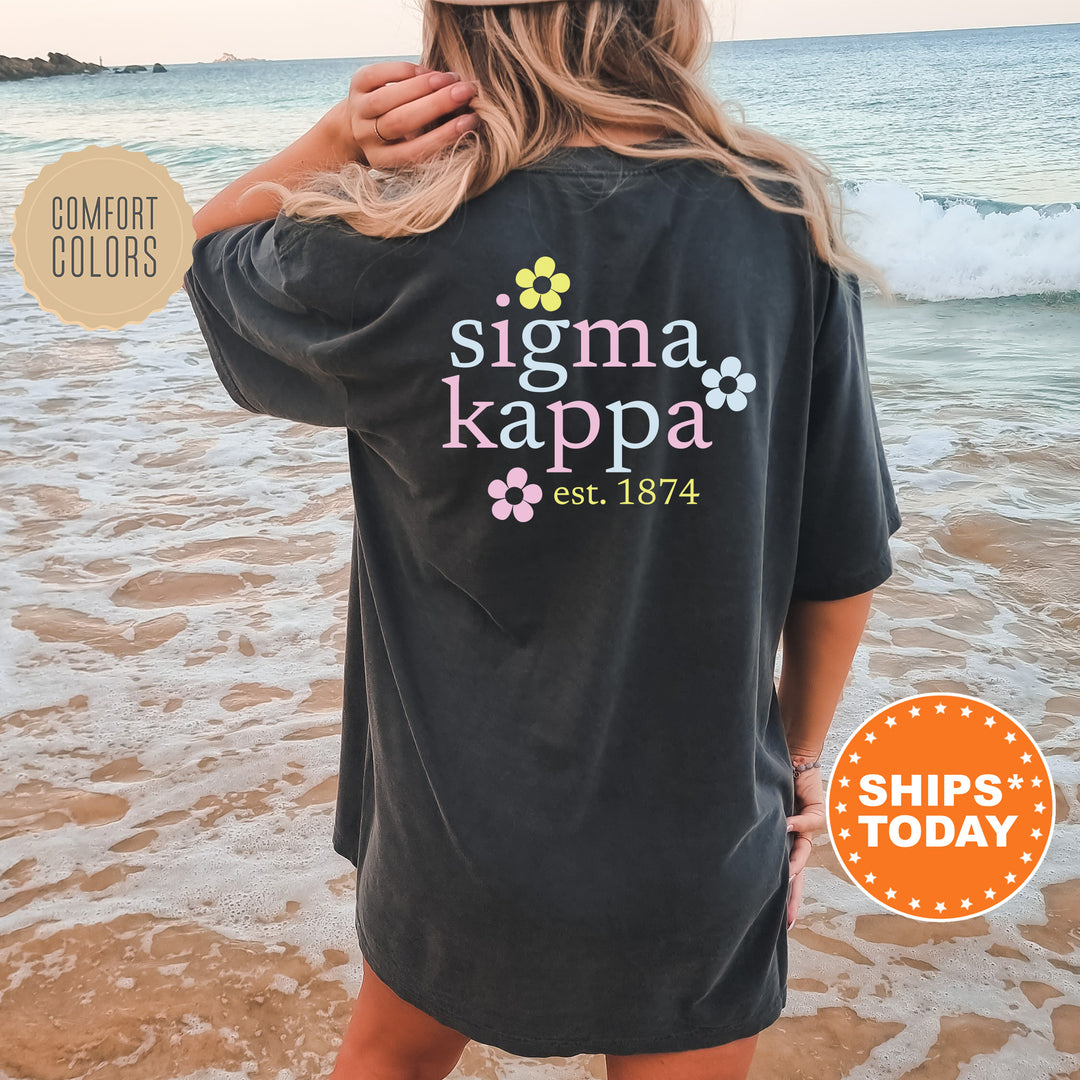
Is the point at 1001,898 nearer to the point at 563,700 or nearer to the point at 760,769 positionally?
the point at 760,769

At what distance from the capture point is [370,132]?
1.09 metres

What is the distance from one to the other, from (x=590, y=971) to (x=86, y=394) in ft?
20.6

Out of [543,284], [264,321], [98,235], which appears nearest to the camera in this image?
[543,284]

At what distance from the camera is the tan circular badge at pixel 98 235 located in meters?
2.19

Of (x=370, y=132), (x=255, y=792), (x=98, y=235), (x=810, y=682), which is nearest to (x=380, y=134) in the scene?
(x=370, y=132)

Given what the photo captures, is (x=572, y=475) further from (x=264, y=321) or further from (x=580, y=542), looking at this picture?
(x=264, y=321)

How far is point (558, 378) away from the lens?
3.20 ft

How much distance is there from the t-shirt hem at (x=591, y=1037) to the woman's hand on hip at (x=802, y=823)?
0.14 metres

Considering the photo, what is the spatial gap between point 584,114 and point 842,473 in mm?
443

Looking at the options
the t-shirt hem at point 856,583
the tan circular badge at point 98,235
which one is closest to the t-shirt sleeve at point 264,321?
the t-shirt hem at point 856,583

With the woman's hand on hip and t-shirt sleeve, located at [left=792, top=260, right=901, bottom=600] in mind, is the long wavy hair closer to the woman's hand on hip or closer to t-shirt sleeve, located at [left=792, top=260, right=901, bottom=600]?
t-shirt sleeve, located at [left=792, top=260, right=901, bottom=600]

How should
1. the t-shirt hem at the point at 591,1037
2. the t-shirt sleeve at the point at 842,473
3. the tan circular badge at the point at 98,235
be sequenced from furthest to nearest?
the tan circular badge at the point at 98,235 → the t-shirt hem at the point at 591,1037 → the t-shirt sleeve at the point at 842,473

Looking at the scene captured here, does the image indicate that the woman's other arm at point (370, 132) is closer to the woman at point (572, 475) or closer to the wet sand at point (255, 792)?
the woman at point (572, 475)

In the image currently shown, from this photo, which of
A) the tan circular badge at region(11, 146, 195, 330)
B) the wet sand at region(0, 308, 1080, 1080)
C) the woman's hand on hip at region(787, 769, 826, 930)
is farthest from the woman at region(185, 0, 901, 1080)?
the wet sand at region(0, 308, 1080, 1080)
